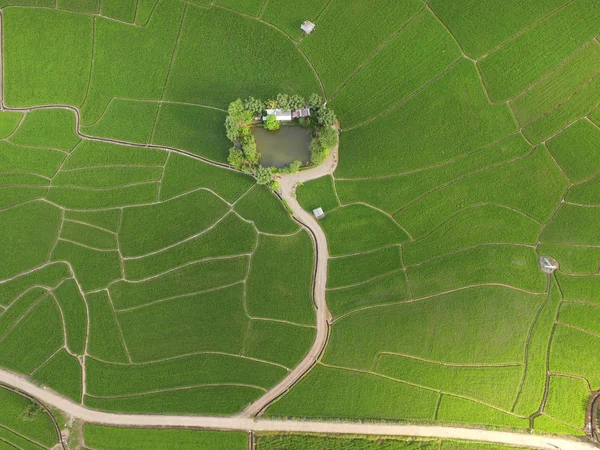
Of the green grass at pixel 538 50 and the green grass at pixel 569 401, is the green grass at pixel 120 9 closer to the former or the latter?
the green grass at pixel 538 50

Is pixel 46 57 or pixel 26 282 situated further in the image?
pixel 46 57

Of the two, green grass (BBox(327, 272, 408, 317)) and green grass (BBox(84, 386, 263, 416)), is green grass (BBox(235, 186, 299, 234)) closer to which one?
green grass (BBox(327, 272, 408, 317))

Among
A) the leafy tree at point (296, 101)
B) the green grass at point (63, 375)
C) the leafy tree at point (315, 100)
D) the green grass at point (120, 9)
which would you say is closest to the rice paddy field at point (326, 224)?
the green grass at point (63, 375)

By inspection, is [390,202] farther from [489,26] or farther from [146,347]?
[146,347]

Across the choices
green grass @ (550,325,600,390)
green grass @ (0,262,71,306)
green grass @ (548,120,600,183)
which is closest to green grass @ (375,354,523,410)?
green grass @ (550,325,600,390)

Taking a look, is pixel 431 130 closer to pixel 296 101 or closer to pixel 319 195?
pixel 319 195

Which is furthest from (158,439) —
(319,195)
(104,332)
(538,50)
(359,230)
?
(538,50)
